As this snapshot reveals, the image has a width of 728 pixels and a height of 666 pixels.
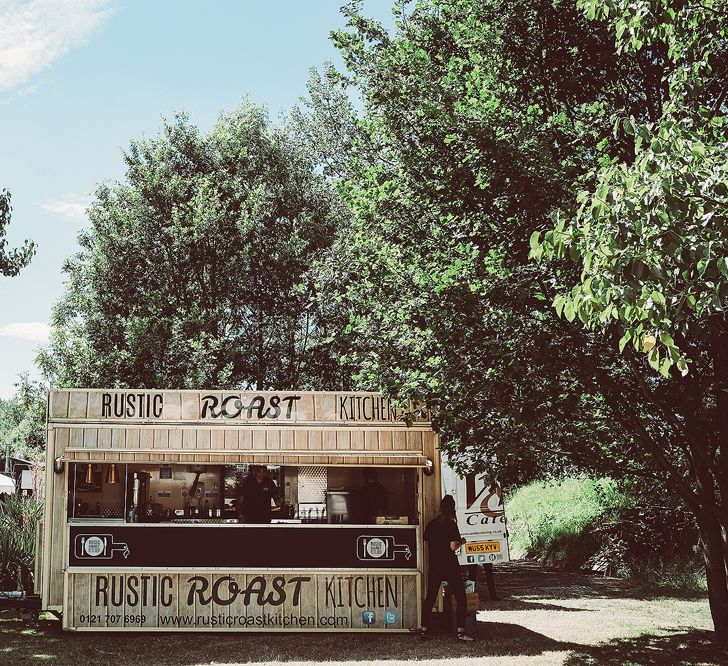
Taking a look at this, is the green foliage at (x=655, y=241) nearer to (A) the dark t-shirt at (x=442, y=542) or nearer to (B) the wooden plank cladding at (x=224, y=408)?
(A) the dark t-shirt at (x=442, y=542)

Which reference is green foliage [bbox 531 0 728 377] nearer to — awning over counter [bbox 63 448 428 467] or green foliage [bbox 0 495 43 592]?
awning over counter [bbox 63 448 428 467]

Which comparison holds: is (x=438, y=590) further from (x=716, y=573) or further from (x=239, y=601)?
(x=716, y=573)

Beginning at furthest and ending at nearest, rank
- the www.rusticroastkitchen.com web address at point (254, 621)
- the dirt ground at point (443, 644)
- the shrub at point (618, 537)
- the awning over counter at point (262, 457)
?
the shrub at point (618, 537), the awning over counter at point (262, 457), the www.rusticroastkitchen.com web address at point (254, 621), the dirt ground at point (443, 644)

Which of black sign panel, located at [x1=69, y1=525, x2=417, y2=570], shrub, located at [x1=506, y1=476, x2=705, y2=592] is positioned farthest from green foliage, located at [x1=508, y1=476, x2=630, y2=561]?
black sign panel, located at [x1=69, y1=525, x2=417, y2=570]

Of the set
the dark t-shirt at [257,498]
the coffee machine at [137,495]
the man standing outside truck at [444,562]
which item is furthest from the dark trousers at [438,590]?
the coffee machine at [137,495]

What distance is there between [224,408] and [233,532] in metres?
1.69

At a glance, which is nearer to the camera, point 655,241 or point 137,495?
point 655,241

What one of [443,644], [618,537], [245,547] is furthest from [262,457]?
[618,537]

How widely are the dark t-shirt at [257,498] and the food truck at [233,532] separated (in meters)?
0.15

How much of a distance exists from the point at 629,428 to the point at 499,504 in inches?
245

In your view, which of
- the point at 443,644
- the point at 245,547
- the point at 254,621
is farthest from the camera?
the point at 245,547

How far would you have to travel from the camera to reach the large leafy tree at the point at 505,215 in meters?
9.68

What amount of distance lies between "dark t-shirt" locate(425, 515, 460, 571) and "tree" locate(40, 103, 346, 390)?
10.7 m

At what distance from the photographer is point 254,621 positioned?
12000 mm
